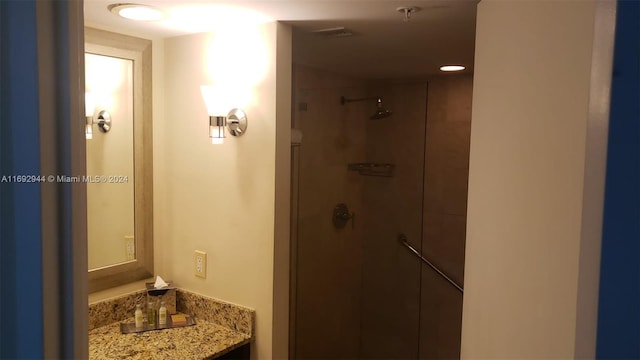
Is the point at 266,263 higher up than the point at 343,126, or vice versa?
the point at 343,126

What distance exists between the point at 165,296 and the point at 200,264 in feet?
0.75

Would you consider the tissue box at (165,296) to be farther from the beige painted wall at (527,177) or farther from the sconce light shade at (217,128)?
the beige painted wall at (527,177)

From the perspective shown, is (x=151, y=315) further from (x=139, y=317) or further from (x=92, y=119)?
(x=92, y=119)

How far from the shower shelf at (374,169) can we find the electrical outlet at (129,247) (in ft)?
6.47

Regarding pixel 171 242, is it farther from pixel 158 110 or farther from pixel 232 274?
pixel 158 110

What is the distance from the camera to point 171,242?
2.43m

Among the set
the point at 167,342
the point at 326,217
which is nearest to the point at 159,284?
the point at 167,342

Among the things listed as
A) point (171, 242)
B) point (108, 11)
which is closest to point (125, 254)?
point (171, 242)

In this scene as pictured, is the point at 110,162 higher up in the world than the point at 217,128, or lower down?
lower down

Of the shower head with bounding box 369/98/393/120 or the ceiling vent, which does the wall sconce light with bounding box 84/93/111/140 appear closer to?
the ceiling vent

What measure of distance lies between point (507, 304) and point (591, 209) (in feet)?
3.24

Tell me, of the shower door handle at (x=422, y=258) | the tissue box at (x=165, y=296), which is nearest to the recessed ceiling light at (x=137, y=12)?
→ the tissue box at (x=165, y=296)

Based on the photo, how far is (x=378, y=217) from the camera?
403cm

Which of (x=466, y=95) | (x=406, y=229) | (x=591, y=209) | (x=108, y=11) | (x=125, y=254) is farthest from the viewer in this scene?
(x=406, y=229)
